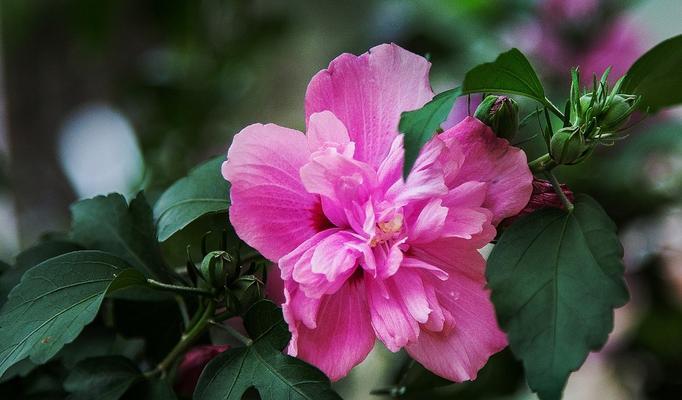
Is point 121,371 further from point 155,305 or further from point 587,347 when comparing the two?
point 587,347

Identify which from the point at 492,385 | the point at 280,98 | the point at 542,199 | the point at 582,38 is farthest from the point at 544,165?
the point at 280,98

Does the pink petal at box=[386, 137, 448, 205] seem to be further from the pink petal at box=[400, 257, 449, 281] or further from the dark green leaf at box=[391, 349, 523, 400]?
the dark green leaf at box=[391, 349, 523, 400]

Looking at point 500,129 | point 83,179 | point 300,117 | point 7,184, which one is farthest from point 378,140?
point 300,117

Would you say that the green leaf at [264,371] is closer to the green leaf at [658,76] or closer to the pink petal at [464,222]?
the pink petal at [464,222]

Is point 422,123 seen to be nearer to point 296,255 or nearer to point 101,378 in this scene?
point 296,255

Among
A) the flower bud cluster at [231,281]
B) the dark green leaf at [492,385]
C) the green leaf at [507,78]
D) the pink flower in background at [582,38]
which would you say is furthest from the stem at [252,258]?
the pink flower in background at [582,38]

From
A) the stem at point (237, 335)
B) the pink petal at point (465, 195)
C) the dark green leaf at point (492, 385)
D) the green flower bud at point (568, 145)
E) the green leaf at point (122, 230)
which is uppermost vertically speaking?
the green flower bud at point (568, 145)
